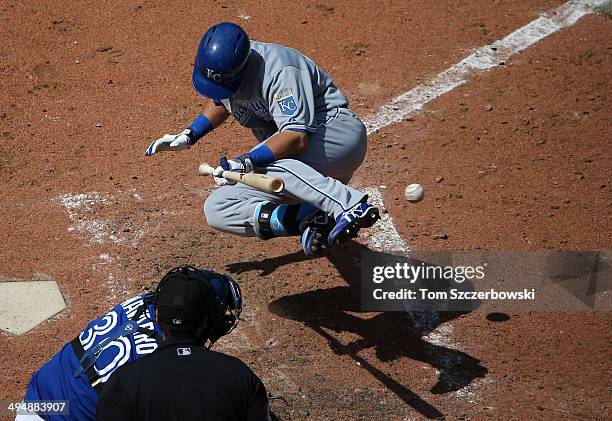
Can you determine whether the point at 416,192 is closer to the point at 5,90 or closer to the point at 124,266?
the point at 124,266

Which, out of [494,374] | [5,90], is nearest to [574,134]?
→ [494,374]

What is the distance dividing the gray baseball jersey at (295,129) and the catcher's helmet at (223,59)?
14cm

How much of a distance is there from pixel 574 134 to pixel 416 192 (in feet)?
7.23

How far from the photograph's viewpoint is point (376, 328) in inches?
245

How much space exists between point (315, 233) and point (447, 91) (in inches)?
129

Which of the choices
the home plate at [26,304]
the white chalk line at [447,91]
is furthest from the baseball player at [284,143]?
the home plate at [26,304]

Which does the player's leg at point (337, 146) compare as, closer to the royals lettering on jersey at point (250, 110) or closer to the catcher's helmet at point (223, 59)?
the royals lettering on jersey at point (250, 110)

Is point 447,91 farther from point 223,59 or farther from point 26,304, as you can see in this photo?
point 26,304

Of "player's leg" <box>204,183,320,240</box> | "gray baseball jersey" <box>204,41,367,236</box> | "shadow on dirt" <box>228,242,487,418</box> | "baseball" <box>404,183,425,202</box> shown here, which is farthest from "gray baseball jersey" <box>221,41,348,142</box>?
"shadow on dirt" <box>228,242,487,418</box>

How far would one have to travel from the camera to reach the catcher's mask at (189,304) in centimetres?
370

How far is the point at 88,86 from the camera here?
847 centimetres

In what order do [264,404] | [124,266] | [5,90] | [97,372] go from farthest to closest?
[5,90] → [124,266] → [97,372] → [264,404]

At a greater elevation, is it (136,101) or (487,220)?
(136,101)

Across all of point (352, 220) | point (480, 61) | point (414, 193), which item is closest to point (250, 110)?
point (352, 220)
